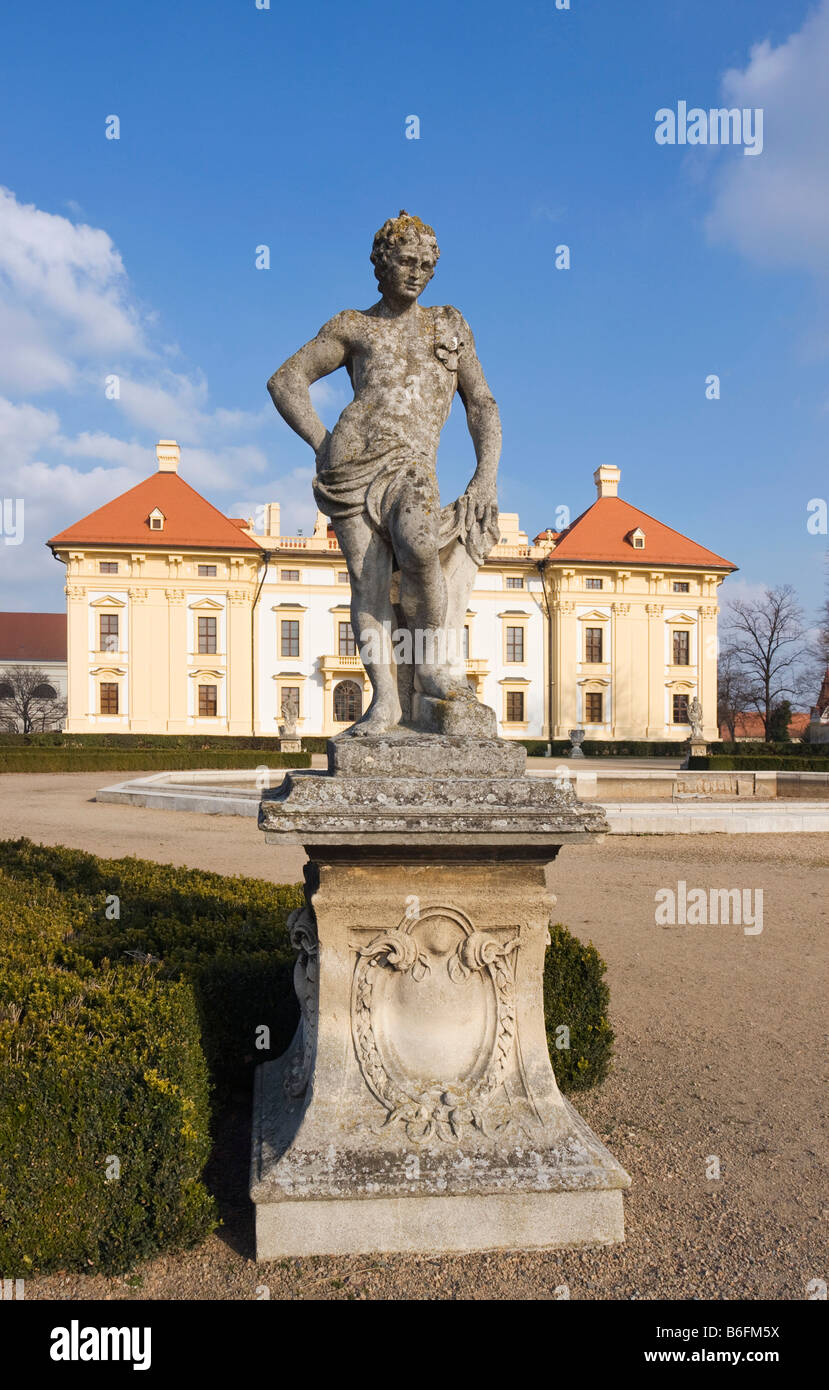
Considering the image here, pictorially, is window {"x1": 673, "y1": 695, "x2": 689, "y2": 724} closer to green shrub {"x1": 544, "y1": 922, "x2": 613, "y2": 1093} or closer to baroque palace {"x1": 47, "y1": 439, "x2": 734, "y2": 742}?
baroque palace {"x1": 47, "y1": 439, "x2": 734, "y2": 742}

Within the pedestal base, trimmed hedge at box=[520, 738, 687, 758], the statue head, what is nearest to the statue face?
the statue head

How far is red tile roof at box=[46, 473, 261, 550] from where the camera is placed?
39875 millimetres

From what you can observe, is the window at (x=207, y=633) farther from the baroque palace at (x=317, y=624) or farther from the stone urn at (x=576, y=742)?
the stone urn at (x=576, y=742)

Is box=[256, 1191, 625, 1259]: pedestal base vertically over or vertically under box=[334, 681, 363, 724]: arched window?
under

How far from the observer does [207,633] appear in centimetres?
4097

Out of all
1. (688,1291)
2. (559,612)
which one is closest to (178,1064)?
(688,1291)

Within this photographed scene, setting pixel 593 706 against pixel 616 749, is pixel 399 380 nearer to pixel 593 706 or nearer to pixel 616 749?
pixel 616 749

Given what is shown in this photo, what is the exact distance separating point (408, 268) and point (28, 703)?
6089 centimetres

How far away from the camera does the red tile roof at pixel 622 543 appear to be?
43469 millimetres

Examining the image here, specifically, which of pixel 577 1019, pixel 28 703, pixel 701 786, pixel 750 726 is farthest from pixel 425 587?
pixel 750 726

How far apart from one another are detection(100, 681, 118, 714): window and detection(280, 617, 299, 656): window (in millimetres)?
7509

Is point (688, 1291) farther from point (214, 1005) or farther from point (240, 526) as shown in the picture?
point (240, 526)

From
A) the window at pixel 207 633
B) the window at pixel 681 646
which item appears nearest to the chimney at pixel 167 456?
the window at pixel 207 633
